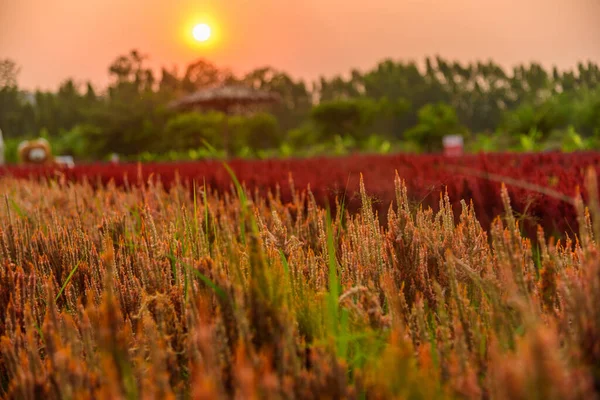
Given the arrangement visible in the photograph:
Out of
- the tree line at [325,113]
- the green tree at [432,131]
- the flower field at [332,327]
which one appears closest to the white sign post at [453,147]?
the tree line at [325,113]

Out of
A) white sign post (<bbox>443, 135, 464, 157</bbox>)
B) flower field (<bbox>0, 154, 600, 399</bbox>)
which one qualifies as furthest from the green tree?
flower field (<bbox>0, 154, 600, 399</bbox>)

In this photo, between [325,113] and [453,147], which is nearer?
[453,147]

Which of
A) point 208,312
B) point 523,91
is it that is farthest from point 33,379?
point 523,91

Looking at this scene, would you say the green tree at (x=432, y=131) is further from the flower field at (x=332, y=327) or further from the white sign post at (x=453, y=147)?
the flower field at (x=332, y=327)

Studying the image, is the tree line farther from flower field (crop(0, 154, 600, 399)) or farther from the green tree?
flower field (crop(0, 154, 600, 399))

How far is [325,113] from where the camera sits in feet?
138

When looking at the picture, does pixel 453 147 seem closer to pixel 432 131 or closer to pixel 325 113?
pixel 432 131

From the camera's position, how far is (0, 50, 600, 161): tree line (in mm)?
31656

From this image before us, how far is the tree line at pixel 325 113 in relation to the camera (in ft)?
104

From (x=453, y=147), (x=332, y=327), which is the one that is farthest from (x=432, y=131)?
(x=332, y=327)

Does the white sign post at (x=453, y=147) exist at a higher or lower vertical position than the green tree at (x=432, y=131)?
lower

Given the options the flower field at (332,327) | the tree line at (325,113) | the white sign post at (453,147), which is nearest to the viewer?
the flower field at (332,327)

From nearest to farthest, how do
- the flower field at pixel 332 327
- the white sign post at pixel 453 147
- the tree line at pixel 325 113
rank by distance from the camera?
the flower field at pixel 332 327
the white sign post at pixel 453 147
the tree line at pixel 325 113

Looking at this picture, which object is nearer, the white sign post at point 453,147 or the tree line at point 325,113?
the white sign post at point 453,147
